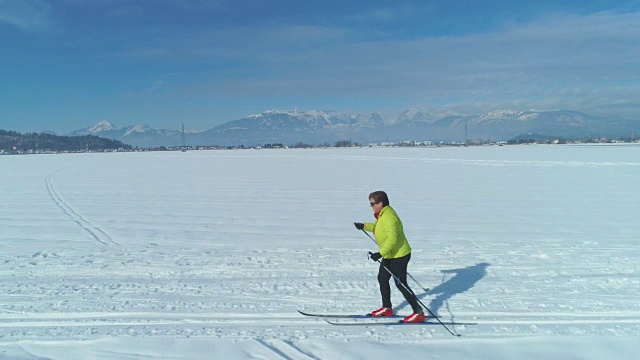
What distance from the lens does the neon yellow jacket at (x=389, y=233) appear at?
5.07 m

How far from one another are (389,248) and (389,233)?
0.17 m

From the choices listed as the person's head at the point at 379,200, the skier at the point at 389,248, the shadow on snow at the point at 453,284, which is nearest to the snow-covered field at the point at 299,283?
the shadow on snow at the point at 453,284

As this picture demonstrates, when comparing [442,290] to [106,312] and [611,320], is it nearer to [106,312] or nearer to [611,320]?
[611,320]

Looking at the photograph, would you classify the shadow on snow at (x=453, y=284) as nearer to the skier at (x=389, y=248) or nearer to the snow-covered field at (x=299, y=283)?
the snow-covered field at (x=299, y=283)

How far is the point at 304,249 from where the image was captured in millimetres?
8805

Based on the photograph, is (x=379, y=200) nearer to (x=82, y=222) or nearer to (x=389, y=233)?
(x=389, y=233)

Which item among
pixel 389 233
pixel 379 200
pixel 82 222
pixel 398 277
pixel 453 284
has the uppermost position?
pixel 379 200

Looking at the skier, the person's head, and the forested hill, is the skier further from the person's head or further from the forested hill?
the forested hill

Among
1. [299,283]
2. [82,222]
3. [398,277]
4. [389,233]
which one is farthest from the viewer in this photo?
[82,222]

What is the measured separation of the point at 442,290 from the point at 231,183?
1747cm

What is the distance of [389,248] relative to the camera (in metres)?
5.09

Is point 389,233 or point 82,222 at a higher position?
point 389,233

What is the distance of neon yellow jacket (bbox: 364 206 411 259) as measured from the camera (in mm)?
5066

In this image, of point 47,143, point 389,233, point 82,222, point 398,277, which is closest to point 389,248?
point 389,233
